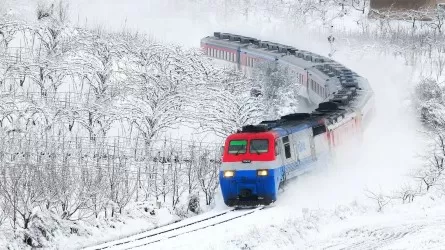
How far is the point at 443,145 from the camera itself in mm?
37562

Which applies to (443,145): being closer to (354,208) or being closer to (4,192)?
(354,208)

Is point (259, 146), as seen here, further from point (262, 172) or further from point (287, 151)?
point (287, 151)

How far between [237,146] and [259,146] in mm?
836

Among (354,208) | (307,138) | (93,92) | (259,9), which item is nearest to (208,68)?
(93,92)

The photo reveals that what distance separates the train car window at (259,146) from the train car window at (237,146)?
0.93ft

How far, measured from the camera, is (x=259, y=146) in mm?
28422

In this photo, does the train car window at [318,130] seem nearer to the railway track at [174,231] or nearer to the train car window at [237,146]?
the train car window at [237,146]

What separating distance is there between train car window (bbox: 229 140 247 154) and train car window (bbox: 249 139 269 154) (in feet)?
0.93

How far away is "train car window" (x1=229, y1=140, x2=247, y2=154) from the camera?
28594 mm

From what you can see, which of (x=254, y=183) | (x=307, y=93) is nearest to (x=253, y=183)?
(x=254, y=183)

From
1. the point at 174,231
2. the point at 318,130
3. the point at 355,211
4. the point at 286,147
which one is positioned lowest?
the point at 174,231

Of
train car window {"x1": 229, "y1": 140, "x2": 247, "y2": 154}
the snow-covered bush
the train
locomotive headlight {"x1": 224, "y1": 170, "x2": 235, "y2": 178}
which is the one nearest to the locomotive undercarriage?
the train

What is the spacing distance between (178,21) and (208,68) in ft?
207

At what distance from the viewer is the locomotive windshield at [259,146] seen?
93.0 feet
